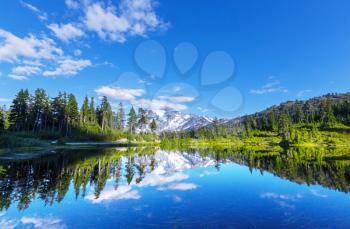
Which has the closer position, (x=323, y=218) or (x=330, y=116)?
(x=323, y=218)

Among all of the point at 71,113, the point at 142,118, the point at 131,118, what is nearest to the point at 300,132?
the point at 142,118

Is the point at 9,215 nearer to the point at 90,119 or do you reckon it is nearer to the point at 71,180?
the point at 71,180

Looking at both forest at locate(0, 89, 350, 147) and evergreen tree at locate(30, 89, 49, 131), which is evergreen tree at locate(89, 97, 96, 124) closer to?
forest at locate(0, 89, 350, 147)

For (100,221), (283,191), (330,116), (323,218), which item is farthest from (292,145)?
(100,221)

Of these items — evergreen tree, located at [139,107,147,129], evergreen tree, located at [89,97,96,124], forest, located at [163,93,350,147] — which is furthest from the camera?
evergreen tree, located at [139,107,147,129]

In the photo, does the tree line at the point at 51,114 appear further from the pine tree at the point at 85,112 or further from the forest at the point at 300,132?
the forest at the point at 300,132

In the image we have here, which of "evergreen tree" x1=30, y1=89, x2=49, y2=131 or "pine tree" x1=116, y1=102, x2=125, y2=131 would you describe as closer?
"evergreen tree" x1=30, y1=89, x2=49, y2=131

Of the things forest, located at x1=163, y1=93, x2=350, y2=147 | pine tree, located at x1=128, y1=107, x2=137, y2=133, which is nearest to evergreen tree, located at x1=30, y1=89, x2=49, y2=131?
pine tree, located at x1=128, y1=107, x2=137, y2=133

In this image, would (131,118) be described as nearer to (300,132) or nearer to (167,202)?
(300,132)

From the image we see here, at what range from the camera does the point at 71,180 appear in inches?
992

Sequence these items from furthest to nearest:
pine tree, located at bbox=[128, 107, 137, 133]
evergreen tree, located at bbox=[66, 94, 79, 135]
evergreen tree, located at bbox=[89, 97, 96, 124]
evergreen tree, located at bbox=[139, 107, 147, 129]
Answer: evergreen tree, located at bbox=[139, 107, 147, 129] → pine tree, located at bbox=[128, 107, 137, 133] → evergreen tree, located at bbox=[89, 97, 96, 124] → evergreen tree, located at bbox=[66, 94, 79, 135]

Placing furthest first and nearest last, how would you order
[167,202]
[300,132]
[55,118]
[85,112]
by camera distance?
1. [300,132]
2. [85,112]
3. [55,118]
4. [167,202]

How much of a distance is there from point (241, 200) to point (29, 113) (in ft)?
315

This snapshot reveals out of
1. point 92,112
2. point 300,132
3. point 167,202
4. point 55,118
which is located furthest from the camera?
point 300,132
